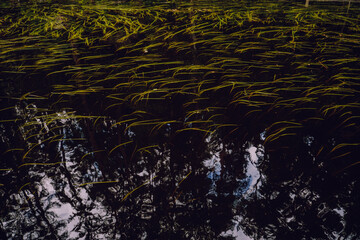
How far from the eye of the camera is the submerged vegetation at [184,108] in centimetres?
155

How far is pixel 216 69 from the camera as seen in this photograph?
8.74ft

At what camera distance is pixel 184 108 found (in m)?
2.14

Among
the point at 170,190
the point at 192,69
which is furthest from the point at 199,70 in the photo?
the point at 170,190

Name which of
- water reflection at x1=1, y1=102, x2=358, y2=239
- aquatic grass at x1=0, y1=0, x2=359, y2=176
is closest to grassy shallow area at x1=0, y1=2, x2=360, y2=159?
aquatic grass at x1=0, y1=0, x2=359, y2=176

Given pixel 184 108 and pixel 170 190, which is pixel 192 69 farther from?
pixel 170 190

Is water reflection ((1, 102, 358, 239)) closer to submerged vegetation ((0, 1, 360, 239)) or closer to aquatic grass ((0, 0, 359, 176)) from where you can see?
submerged vegetation ((0, 1, 360, 239))

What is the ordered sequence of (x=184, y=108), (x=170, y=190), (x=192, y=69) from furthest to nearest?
1. (x=192, y=69)
2. (x=184, y=108)
3. (x=170, y=190)

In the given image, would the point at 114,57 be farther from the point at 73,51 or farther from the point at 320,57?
the point at 320,57

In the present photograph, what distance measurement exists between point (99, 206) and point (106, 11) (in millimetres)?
5163

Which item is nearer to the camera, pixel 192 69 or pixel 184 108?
pixel 184 108

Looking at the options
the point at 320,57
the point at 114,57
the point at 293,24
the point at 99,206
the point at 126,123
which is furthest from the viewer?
the point at 293,24

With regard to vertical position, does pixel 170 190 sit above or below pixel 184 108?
below

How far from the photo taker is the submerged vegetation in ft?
5.09

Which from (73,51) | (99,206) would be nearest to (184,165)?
(99,206)
